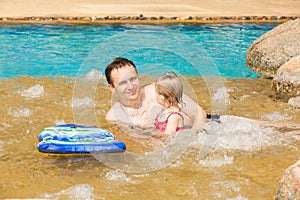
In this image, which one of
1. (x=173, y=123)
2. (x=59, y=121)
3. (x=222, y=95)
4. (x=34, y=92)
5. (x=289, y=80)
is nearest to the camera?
(x=173, y=123)

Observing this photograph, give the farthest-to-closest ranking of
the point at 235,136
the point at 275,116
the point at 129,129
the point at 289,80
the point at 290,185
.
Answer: the point at 289,80 → the point at 275,116 → the point at 129,129 → the point at 235,136 → the point at 290,185

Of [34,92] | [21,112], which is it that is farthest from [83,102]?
[21,112]

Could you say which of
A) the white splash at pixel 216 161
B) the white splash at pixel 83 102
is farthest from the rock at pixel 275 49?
the white splash at pixel 216 161

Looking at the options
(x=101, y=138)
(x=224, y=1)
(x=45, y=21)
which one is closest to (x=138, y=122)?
(x=101, y=138)

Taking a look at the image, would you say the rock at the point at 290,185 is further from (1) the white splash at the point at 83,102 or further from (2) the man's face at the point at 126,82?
(1) the white splash at the point at 83,102

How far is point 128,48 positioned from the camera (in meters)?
11.8

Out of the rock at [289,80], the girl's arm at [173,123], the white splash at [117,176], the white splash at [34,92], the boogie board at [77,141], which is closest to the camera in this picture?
the white splash at [117,176]

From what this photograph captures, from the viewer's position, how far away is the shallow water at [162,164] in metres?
4.84

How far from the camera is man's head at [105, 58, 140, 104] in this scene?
5.93m

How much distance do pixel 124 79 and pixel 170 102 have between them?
56cm

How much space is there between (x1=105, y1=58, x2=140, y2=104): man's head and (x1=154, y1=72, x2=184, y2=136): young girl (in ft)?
0.91

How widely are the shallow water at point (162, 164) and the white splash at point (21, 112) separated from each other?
0.01 metres

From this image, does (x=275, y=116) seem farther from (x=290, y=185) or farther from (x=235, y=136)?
(x=290, y=185)

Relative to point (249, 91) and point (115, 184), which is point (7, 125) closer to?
point (115, 184)
